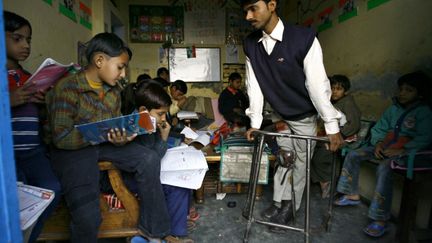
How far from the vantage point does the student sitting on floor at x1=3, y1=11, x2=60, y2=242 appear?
118 cm

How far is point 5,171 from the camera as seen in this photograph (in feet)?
1.94

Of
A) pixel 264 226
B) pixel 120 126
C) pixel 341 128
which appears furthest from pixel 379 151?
pixel 120 126

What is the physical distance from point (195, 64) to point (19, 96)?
3.88 m

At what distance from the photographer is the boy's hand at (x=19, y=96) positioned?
3.78 ft

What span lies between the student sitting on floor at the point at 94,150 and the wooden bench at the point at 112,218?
1.9 inches

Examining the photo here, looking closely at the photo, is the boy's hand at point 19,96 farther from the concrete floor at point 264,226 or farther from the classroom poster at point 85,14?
the classroom poster at point 85,14

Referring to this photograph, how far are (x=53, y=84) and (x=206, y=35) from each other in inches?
154

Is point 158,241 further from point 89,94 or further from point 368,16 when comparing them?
point 368,16

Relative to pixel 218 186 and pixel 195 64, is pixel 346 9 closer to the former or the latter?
pixel 218 186

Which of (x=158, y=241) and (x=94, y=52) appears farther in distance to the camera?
(x=158, y=241)

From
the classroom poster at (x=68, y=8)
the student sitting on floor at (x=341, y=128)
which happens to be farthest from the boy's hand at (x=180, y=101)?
the student sitting on floor at (x=341, y=128)

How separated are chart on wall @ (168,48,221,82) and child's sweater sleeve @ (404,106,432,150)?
3562 millimetres

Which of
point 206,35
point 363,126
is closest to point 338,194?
point 363,126

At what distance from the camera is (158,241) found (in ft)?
4.54
